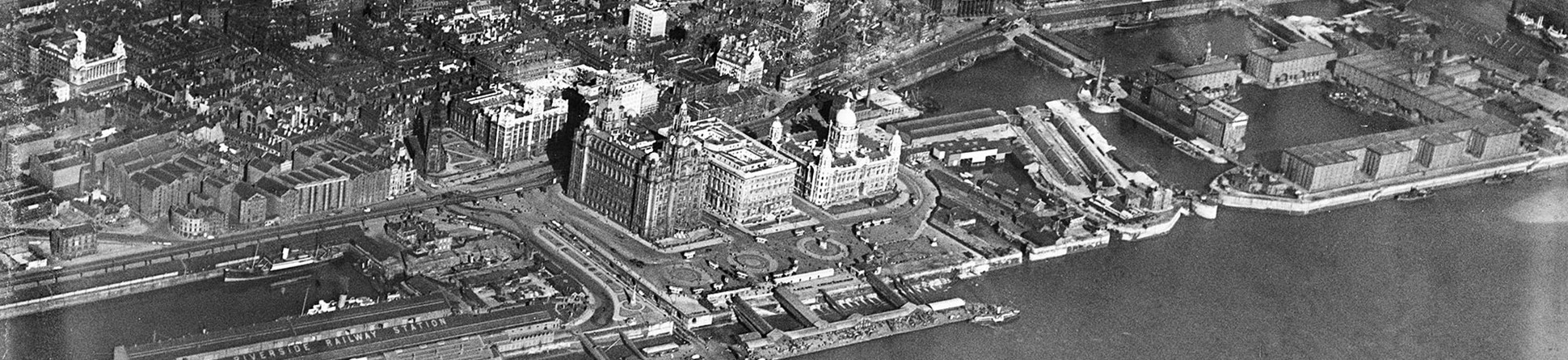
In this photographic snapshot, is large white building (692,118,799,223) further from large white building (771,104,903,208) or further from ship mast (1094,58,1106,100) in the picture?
ship mast (1094,58,1106,100)

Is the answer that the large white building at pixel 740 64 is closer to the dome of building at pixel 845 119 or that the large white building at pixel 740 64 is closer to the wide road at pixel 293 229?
the dome of building at pixel 845 119

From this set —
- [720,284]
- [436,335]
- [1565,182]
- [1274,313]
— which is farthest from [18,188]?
[1565,182]

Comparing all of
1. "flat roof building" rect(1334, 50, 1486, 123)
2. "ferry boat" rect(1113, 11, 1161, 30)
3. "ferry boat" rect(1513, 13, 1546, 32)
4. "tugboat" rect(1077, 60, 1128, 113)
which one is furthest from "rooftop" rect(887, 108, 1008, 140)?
"ferry boat" rect(1513, 13, 1546, 32)

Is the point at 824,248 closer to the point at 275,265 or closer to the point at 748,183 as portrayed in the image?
the point at 748,183

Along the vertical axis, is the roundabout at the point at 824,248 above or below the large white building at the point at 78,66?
below

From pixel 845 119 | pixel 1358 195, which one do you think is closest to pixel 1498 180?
pixel 1358 195

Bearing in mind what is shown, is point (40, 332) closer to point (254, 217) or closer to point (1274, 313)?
point (254, 217)

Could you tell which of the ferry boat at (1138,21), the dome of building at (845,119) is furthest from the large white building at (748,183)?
the ferry boat at (1138,21)
